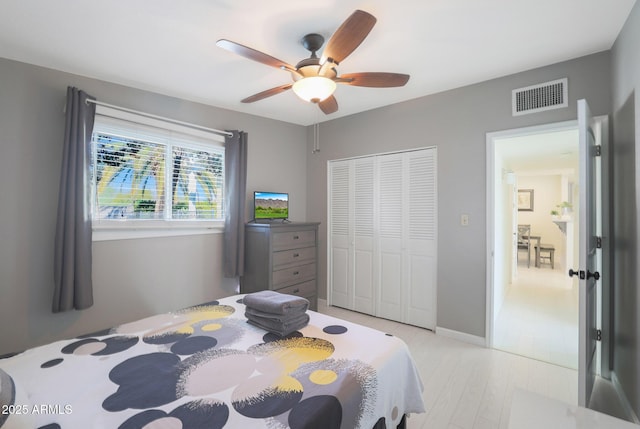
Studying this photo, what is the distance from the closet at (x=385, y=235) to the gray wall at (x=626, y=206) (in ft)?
4.44

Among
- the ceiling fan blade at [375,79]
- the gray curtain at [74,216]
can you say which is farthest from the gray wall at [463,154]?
the gray curtain at [74,216]

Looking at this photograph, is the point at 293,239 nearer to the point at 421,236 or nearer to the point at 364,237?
the point at 364,237

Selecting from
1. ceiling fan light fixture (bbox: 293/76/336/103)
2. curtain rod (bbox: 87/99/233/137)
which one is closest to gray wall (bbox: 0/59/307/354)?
curtain rod (bbox: 87/99/233/137)

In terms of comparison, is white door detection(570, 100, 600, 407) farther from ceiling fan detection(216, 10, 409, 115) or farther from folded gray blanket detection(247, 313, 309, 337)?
folded gray blanket detection(247, 313, 309, 337)

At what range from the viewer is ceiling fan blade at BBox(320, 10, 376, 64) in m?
1.36

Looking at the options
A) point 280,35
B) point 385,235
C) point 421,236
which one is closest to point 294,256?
point 385,235

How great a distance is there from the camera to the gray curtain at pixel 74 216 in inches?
88.7

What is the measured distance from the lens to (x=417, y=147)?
3164 millimetres

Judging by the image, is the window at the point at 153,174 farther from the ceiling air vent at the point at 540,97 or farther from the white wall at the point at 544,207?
the white wall at the point at 544,207

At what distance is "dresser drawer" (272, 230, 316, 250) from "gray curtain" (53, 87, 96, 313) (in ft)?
5.34

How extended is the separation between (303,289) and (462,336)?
5.71ft

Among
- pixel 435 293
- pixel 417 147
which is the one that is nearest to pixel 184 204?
pixel 417 147

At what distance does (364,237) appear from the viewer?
3.66 m

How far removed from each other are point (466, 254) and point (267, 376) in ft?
7.88
